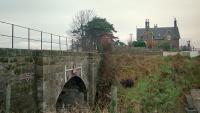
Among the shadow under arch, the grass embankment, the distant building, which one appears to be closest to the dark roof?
A: the distant building

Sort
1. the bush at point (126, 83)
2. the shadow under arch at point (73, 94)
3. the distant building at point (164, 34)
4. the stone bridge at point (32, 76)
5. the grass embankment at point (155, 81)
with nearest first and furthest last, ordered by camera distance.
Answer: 1. the stone bridge at point (32, 76)
2. the shadow under arch at point (73, 94)
3. the grass embankment at point (155, 81)
4. the bush at point (126, 83)
5. the distant building at point (164, 34)

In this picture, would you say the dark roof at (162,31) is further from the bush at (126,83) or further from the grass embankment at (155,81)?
the bush at (126,83)

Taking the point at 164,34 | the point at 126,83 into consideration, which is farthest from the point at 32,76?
the point at 164,34

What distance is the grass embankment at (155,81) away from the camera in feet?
87.3

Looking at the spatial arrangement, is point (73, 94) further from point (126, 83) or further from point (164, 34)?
point (164, 34)

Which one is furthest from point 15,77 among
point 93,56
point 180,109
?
point 180,109

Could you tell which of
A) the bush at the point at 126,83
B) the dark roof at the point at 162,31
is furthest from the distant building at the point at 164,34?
the bush at the point at 126,83

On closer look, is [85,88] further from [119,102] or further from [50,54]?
[50,54]

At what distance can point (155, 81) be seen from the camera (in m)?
32.2

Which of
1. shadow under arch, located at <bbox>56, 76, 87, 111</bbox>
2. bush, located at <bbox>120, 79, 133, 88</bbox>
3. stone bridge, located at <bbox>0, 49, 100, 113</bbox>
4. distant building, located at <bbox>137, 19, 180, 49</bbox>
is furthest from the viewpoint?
distant building, located at <bbox>137, 19, 180, 49</bbox>

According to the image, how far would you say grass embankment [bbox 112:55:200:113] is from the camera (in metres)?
26.6

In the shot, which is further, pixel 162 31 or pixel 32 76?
pixel 162 31

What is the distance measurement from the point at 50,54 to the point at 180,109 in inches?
632

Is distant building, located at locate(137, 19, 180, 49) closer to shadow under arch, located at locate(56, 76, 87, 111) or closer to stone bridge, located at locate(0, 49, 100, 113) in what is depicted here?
shadow under arch, located at locate(56, 76, 87, 111)
